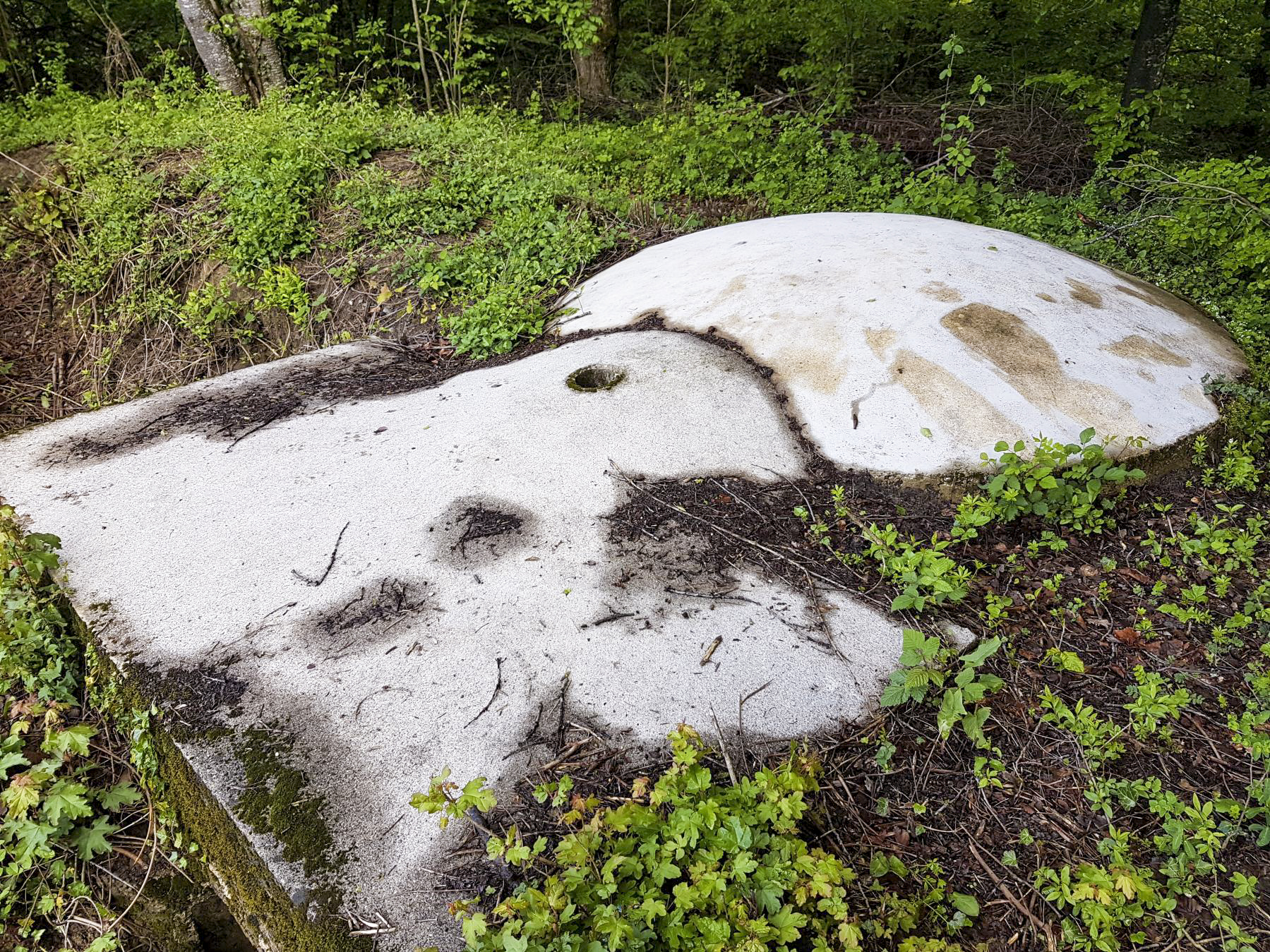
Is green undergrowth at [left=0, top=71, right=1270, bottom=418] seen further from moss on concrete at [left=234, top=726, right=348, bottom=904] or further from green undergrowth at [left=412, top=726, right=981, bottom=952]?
green undergrowth at [left=412, top=726, right=981, bottom=952]

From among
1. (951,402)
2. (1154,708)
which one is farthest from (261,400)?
(1154,708)

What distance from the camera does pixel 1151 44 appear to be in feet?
20.6

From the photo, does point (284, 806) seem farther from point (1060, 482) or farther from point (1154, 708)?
point (1060, 482)

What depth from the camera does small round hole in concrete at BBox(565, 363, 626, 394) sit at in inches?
153

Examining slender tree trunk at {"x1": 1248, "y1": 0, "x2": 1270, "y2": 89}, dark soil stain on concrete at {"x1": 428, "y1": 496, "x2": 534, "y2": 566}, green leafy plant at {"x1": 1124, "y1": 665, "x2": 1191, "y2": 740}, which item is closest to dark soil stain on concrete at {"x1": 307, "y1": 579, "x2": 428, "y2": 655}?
dark soil stain on concrete at {"x1": 428, "y1": 496, "x2": 534, "y2": 566}

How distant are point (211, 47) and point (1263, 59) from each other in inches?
423

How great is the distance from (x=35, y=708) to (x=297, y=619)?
33.7 inches

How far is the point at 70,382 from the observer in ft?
18.9

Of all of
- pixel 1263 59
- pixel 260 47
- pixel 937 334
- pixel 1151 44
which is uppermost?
pixel 260 47

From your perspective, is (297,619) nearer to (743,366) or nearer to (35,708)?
(35,708)

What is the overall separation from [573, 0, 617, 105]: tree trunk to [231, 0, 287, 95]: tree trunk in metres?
3.30

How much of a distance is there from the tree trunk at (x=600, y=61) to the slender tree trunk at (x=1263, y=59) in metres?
6.41

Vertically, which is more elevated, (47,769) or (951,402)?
(951,402)

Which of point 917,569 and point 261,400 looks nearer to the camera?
point 917,569
